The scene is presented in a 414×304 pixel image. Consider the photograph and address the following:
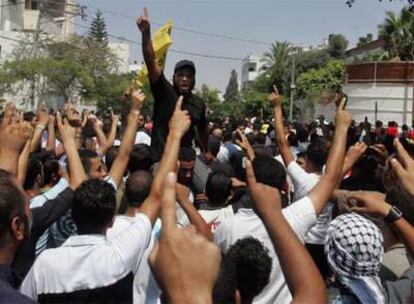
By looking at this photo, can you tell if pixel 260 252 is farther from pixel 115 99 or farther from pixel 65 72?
pixel 115 99

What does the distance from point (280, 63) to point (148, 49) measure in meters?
71.6

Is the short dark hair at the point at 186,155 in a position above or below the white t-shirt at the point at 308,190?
above

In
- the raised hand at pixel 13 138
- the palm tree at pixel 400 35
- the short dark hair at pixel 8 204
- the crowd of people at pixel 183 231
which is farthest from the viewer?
the palm tree at pixel 400 35

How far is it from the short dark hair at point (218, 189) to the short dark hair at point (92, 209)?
1.65 m

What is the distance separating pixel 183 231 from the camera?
6.63 ft

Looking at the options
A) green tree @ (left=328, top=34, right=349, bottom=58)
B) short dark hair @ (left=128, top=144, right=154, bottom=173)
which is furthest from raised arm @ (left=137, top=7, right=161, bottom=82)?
green tree @ (left=328, top=34, right=349, bottom=58)

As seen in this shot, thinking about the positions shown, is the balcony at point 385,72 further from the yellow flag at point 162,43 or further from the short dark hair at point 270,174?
the short dark hair at point 270,174

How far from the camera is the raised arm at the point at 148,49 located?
5.05 meters

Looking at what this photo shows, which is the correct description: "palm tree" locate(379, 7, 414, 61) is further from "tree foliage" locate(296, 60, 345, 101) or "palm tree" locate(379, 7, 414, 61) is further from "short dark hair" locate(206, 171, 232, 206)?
"short dark hair" locate(206, 171, 232, 206)

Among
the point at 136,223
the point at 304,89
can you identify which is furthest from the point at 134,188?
the point at 304,89

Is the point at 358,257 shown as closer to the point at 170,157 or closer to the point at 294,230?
the point at 294,230

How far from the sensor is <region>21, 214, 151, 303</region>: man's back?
313 centimetres

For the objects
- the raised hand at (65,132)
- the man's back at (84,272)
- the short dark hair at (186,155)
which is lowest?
the man's back at (84,272)

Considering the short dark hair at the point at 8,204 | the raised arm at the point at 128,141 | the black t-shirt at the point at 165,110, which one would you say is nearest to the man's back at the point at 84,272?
the short dark hair at the point at 8,204
